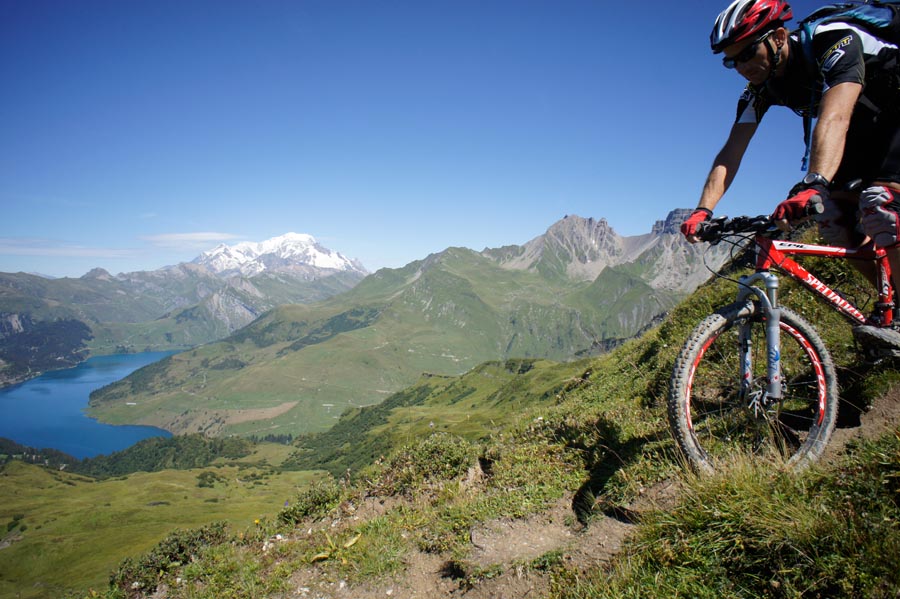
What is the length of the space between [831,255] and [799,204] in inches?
73.1

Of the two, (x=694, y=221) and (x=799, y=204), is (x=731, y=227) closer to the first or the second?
(x=694, y=221)

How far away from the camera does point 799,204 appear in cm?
419

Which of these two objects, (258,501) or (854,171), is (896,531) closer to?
(854,171)

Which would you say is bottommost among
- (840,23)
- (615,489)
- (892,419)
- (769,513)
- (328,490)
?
A: (328,490)

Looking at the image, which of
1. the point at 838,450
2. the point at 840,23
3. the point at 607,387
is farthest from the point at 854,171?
the point at 607,387

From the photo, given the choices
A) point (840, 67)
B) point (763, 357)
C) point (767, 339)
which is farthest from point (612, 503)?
point (840, 67)

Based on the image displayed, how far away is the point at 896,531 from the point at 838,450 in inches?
88.0

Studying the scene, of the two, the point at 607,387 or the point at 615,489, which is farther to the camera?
the point at 607,387

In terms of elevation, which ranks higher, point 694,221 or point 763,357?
point 694,221

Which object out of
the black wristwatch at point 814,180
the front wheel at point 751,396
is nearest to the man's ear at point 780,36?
the black wristwatch at point 814,180

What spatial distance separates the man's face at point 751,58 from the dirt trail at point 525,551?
3.94 metres

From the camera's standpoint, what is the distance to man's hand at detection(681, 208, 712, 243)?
16.3ft

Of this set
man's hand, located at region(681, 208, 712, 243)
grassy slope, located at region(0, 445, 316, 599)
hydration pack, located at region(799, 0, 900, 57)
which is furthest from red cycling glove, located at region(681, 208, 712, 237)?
grassy slope, located at region(0, 445, 316, 599)

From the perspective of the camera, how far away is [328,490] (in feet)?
30.3
